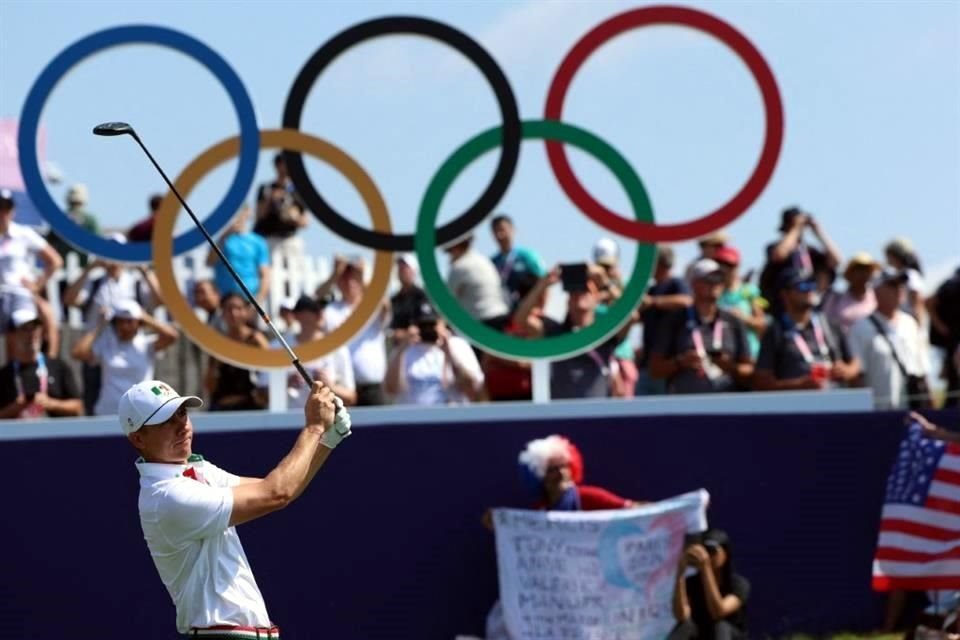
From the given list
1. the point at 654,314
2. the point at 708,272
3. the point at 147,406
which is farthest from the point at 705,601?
the point at 147,406

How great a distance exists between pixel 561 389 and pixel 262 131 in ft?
8.00

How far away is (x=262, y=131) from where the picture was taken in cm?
1255

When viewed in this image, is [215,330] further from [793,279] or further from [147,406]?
[147,406]

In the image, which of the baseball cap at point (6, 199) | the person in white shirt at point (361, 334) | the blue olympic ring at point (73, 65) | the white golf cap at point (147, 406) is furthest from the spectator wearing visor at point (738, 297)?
the white golf cap at point (147, 406)

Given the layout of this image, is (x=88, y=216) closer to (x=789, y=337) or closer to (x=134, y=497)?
(x=134, y=497)

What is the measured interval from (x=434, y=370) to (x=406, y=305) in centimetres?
106

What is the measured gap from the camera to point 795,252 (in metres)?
13.8

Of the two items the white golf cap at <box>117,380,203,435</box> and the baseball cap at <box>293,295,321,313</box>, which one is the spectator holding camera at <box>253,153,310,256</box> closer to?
the baseball cap at <box>293,295,321,313</box>

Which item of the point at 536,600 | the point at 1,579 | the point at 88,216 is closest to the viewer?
the point at 536,600

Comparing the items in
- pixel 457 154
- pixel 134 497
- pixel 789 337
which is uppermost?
pixel 457 154

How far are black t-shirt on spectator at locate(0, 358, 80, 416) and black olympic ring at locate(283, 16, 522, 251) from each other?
1.95 metres

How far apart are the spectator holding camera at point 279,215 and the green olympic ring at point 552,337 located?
211 cm

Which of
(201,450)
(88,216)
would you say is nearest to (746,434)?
(201,450)

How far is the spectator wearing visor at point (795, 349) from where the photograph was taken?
39.3ft
